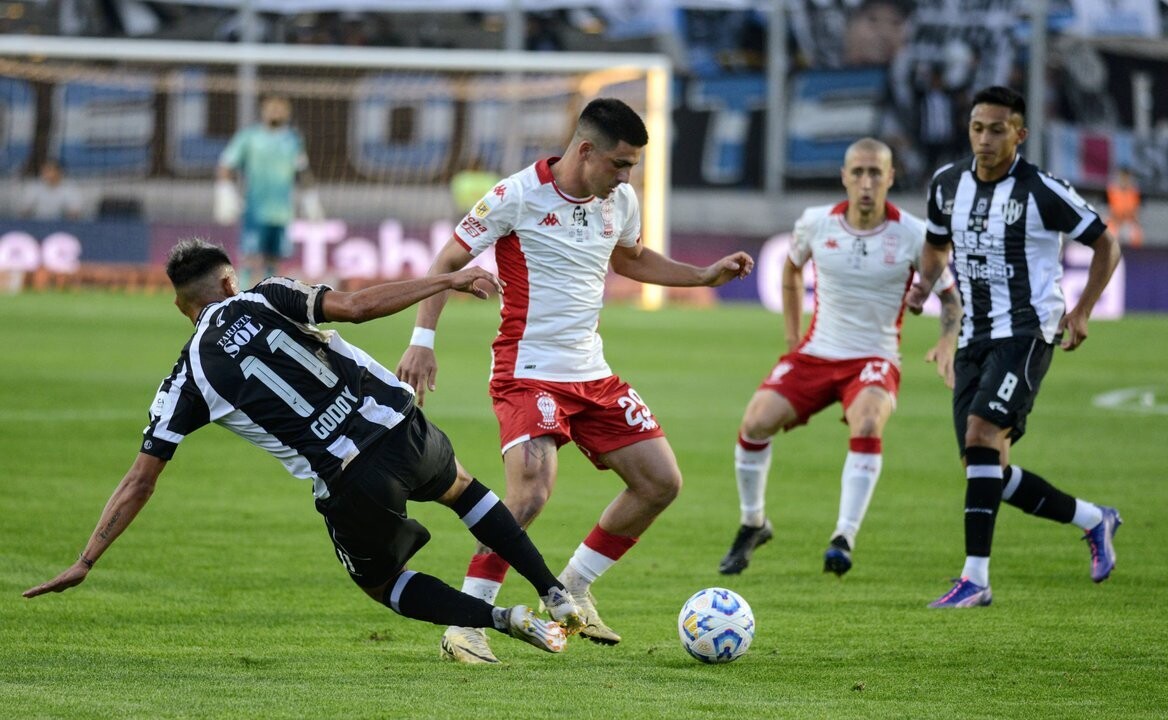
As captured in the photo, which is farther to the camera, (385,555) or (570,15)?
(570,15)

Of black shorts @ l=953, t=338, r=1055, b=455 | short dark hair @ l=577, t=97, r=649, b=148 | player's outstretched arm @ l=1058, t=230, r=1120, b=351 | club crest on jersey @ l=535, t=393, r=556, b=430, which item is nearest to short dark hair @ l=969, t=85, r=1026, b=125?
player's outstretched arm @ l=1058, t=230, r=1120, b=351

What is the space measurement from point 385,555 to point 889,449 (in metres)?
7.80

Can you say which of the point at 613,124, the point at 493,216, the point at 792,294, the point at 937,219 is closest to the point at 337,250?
the point at 792,294

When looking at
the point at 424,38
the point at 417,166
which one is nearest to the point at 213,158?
the point at 417,166

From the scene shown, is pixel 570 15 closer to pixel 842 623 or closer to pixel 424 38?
pixel 424 38

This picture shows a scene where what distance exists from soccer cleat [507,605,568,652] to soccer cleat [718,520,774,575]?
245 cm

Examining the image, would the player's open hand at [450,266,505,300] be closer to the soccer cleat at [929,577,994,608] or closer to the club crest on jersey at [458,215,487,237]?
the club crest on jersey at [458,215,487,237]

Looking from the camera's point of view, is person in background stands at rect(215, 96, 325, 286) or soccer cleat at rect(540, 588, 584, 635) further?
person in background stands at rect(215, 96, 325, 286)

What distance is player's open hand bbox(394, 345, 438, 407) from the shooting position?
6.33m

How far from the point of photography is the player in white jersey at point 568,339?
664cm

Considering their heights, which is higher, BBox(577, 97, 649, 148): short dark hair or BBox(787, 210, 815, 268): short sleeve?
BBox(577, 97, 649, 148): short dark hair

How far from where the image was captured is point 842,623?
23.1 ft

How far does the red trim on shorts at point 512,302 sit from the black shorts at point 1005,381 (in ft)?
7.33

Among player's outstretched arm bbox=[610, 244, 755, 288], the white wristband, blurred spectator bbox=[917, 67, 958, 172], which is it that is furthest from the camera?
blurred spectator bbox=[917, 67, 958, 172]
